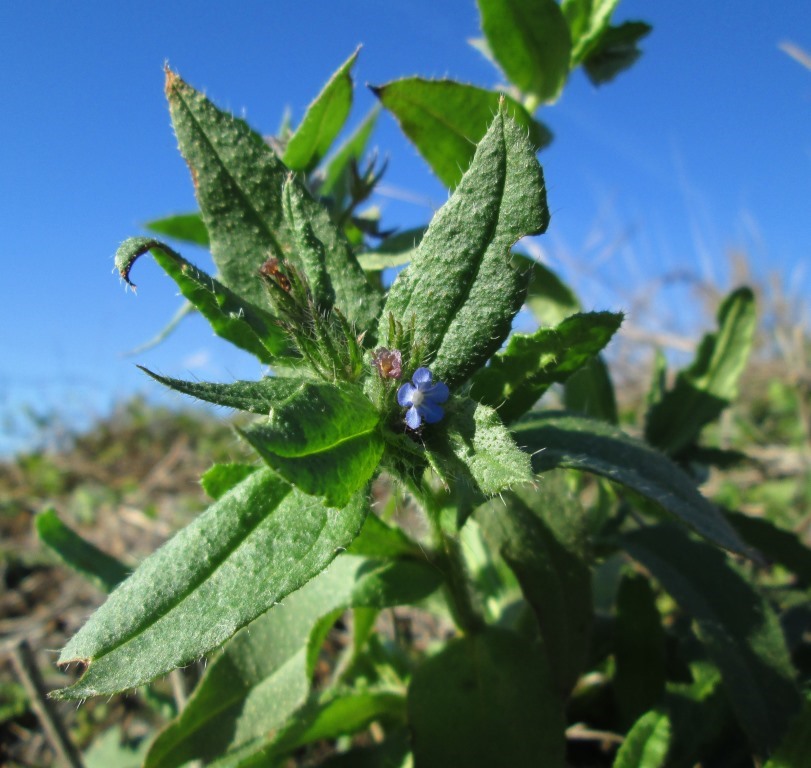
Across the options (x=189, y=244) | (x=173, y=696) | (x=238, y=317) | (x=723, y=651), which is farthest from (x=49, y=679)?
(x=723, y=651)

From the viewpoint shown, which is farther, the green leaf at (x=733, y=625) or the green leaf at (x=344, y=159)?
the green leaf at (x=344, y=159)

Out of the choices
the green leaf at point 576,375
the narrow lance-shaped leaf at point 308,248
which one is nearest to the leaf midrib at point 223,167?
the narrow lance-shaped leaf at point 308,248

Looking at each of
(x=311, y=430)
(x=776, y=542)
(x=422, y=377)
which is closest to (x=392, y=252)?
(x=422, y=377)

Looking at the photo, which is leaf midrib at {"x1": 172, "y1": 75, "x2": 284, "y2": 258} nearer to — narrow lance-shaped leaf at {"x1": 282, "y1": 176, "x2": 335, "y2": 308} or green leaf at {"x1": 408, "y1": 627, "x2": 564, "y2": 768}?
narrow lance-shaped leaf at {"x1": 282, "y1": 176, "x2": 335, "y2": 308}

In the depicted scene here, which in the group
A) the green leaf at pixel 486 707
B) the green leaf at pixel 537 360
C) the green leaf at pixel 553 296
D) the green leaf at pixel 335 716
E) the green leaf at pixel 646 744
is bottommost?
the green leaf at pixel 646 744

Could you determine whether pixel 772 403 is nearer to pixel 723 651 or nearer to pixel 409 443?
pixel 723 651

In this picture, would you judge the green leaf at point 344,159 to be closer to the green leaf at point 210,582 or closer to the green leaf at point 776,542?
the green leaf at point 210,582

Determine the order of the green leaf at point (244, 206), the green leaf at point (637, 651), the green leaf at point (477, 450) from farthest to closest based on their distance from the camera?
the green leaf at point (637, 651) → the green leaf at point (244, 206) → the green leaf at point (477, 450)
